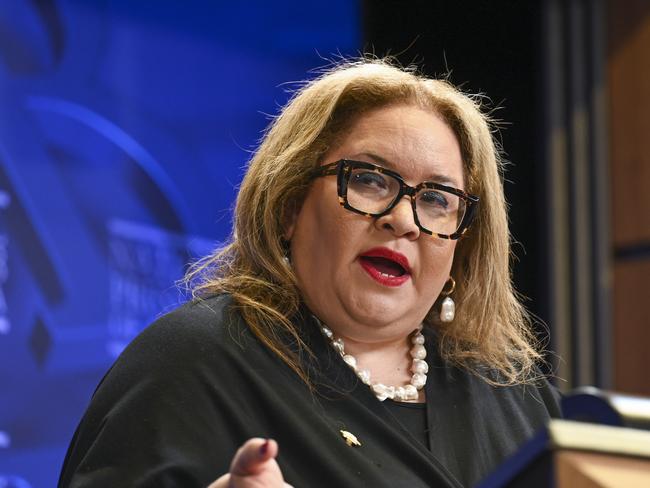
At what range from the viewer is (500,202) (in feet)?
6.34

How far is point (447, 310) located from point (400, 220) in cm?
32

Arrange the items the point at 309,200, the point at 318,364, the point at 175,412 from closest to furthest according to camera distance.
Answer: the point at 175,412 → the point at 318,364 → the point at 309,200

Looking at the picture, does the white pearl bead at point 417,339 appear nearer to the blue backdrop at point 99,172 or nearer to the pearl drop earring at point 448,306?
the pearl drop earring at point 448,306

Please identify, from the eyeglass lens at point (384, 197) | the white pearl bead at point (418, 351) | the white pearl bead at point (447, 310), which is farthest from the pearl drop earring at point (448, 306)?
the eyeglass lens at point (384, 197)

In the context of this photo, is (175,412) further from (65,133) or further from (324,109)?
(65,133)

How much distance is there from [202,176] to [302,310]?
1.67 m

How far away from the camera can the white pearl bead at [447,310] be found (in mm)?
1901

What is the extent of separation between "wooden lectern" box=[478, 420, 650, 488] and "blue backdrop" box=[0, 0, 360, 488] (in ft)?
5.60

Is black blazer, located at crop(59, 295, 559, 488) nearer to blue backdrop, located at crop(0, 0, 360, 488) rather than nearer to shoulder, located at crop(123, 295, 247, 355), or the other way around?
shoulder, located at crop(123, 295, 247, 355)

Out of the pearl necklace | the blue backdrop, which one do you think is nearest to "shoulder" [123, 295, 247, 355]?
the pearl necklace

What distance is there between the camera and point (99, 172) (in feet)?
9.68

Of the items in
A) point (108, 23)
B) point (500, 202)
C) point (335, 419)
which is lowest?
point (335, 419)

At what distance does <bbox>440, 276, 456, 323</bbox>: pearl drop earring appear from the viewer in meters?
1.90

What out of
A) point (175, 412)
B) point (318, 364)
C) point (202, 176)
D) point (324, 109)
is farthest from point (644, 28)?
point (175, 412)
